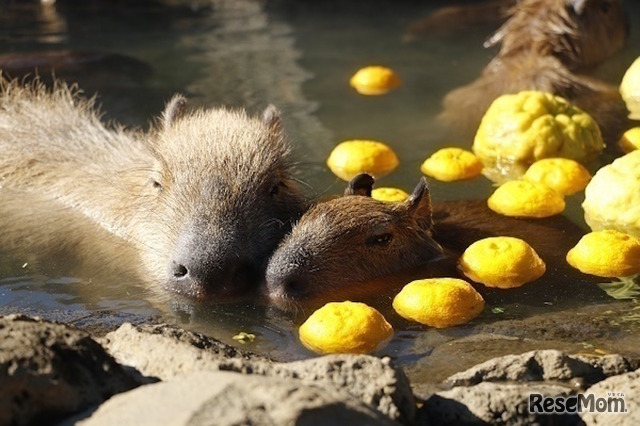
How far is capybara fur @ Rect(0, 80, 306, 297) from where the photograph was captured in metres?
5.31

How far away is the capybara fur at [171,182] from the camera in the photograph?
531 cm

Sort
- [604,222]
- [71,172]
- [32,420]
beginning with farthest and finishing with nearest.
Result: [71,172] < [604,222] < [32,420]

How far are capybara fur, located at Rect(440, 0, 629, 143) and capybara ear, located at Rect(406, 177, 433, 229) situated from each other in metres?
2.27

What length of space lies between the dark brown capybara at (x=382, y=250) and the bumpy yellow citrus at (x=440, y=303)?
34 cm

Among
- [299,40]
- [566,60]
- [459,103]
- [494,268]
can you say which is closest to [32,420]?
[494,268]

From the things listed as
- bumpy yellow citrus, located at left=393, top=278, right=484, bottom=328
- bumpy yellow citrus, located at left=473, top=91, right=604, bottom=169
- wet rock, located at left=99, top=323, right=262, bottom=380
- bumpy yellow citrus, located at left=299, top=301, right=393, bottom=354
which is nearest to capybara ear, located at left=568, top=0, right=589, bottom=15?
bumpy yellow citrus, located at left=473, top=91, right=604, bottom=169

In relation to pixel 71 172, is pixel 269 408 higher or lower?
higher

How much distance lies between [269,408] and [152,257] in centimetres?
278

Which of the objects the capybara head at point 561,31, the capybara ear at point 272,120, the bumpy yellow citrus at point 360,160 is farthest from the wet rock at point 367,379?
the capybara head at point 561,31

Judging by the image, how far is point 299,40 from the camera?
1077 centimetres

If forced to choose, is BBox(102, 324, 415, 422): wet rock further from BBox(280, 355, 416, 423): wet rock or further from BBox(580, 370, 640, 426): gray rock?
BBox(580, 370, 640, 426): gray rock

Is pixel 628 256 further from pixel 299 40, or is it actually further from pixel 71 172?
pixel 299 40

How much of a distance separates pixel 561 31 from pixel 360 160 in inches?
110

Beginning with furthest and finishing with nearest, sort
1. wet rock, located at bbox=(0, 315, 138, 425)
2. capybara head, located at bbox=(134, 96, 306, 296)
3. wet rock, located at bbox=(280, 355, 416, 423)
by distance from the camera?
capybara head, located at bbox=(134, 96, 306, 296) → wet rock, located at bbox=(280, 355, 416, 423) → wet rock, located at bbox=(0, 315, 138, 425)
